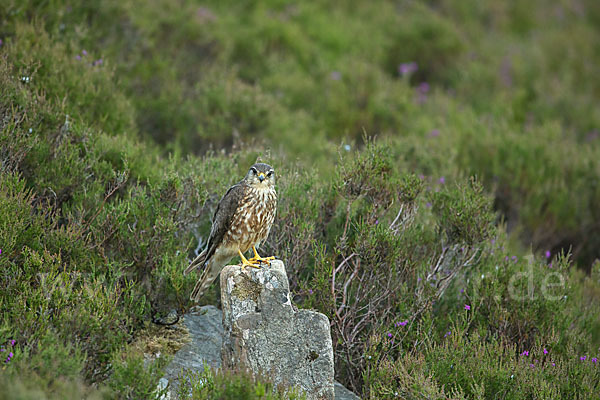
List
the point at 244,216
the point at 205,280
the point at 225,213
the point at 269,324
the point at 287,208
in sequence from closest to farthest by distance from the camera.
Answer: the point at 269,324 → the point at 244,216 → the point at 225,213 → the point at 205,280 → the point at 287,208

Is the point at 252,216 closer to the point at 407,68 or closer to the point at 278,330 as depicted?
the point at 278,330

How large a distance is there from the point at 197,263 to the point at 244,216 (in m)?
0.65

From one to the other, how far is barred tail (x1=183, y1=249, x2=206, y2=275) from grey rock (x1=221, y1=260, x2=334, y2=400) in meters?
0.71

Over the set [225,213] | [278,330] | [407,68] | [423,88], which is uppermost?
[225,213]

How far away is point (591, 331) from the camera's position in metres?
6.11

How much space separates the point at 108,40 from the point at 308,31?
15.1 ft

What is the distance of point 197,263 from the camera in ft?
17.1

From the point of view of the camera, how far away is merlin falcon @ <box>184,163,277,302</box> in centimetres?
495

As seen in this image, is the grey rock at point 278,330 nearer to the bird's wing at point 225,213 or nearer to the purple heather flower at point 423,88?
the bird's wing at point 225,213

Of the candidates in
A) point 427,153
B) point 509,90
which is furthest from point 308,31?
point 427,153

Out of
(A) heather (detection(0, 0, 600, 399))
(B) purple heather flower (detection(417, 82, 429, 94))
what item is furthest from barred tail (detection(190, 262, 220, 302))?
(B) purple heather flower (detection(417, 82, 429, 94))

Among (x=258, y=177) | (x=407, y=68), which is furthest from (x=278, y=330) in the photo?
(x=407, y=68)

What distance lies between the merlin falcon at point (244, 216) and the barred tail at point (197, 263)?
0.4 inches

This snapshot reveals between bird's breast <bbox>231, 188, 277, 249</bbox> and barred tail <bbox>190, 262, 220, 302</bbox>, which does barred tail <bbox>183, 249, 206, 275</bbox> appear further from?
bird's breast <bbox>231, 188, 277, 249</bbox>
